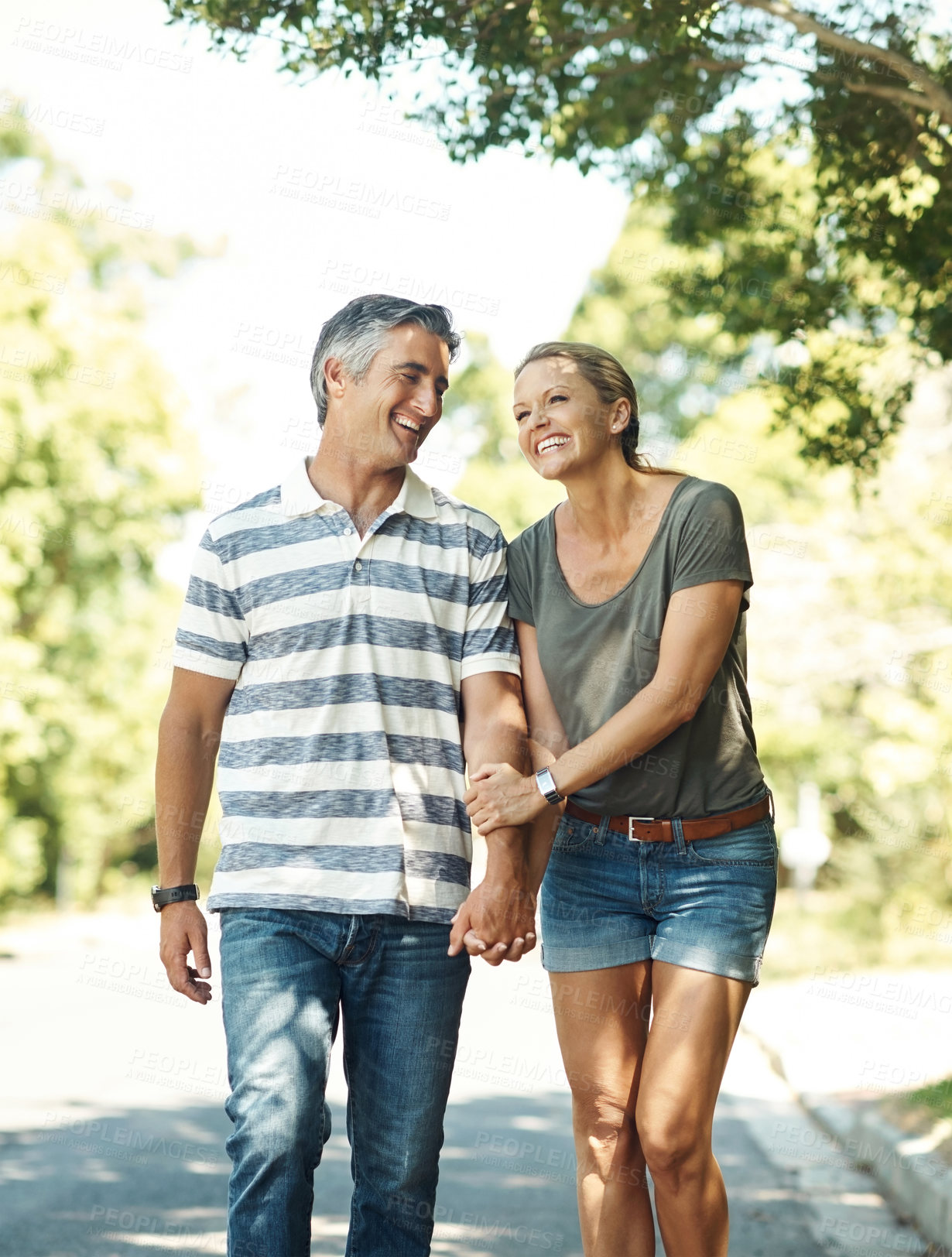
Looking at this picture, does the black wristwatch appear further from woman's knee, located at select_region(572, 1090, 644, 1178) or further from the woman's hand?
woman's knee, located at select_region(572, 1090, 644, 1178)

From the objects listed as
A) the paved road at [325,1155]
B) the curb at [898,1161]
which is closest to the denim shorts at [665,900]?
the paved road at [325,1155]

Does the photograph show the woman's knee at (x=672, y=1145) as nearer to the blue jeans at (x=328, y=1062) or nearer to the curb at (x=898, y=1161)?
the blue jeans at (x=328, y=1062)

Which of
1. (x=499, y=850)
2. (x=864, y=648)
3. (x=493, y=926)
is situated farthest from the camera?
(x=864, y=648)

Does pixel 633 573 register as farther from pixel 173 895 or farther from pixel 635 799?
pixel 173 895

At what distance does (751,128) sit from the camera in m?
6.06

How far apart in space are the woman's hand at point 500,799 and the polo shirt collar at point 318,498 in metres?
0.65

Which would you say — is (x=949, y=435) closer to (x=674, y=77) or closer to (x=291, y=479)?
(x=674, y=77)

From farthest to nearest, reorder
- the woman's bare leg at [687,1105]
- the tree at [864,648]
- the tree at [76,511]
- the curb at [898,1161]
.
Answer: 1. the tree at [76,511]
2. the tree at [864,648]
3. the curb at [898,1161]
4. the woman's bare leg at [687,1105]

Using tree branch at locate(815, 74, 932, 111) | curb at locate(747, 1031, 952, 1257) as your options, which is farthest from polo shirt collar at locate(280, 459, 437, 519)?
curb at locate(747, 1031, 952, 1257)

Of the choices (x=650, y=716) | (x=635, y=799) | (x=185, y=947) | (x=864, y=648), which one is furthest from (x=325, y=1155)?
(x=864, y=648)

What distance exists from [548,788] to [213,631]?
855 mm

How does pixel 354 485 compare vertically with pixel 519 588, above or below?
above

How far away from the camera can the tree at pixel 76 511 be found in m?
18.6

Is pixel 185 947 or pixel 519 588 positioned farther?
pixel 519 588
